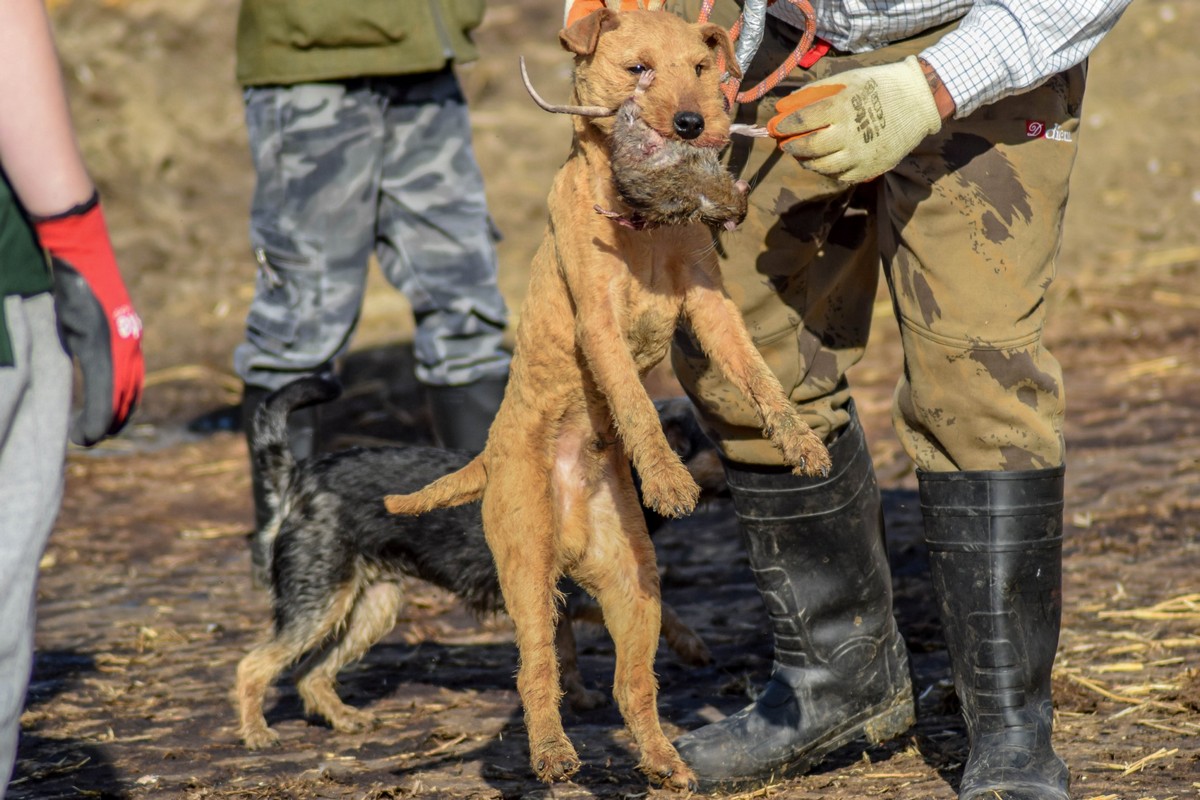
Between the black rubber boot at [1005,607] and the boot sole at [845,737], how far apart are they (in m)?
0.49

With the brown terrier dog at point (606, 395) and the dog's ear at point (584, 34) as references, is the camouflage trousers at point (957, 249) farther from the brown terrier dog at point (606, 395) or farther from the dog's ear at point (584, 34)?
the dog's ear at point (584, 34)

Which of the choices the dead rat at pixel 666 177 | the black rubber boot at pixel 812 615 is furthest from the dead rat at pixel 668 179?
the black rubber boot at pixel 812 615

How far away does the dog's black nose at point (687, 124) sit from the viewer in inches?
107

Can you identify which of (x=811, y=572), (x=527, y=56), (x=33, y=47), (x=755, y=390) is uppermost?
(x=33, y=47)

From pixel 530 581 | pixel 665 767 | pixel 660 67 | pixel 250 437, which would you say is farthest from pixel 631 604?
pixel 250 437

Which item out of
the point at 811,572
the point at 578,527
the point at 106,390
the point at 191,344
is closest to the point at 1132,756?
the point at 811,572

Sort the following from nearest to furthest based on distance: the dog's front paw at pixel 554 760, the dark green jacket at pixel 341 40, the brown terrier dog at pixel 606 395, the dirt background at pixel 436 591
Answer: the brown terrier dog at pixel 606 395
the dog's front paw at pixel 554 760
the dirt background at pixel 436 591
the dark green jacket at pixel 341 40

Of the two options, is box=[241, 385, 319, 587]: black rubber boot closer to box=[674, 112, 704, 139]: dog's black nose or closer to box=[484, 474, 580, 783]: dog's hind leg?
box=[484, 474, 580, 783]: dog's hind leg

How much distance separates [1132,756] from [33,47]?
3104mm

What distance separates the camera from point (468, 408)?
5949mm

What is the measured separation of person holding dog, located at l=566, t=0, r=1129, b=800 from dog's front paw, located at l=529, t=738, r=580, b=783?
0.85 metres

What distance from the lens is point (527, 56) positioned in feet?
40.5

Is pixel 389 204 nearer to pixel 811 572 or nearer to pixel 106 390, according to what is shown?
pixel 811 572

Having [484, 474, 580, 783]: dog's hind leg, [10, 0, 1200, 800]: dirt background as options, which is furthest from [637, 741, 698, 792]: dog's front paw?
[10, 0, 1200, 800]: dirt background
